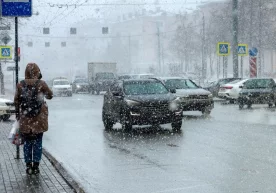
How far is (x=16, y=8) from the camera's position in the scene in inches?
426

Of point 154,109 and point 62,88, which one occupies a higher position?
point 62,88

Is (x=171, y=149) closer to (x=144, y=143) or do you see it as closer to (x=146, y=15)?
(x=144, y=143)

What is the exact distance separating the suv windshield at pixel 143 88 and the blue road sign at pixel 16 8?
271 inches

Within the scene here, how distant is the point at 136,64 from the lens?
140 m

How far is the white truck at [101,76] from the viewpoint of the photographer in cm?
4856

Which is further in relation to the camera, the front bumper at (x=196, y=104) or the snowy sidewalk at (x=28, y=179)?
the front bumper at (x=196, y=104)

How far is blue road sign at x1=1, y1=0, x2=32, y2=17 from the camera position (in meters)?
10.7

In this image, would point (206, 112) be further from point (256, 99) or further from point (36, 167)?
point (36, 167)

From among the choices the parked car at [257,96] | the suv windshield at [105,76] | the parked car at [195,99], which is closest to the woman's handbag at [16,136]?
the parked car at [195,99]

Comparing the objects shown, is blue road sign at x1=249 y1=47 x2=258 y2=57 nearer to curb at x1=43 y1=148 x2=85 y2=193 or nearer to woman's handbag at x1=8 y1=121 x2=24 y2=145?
curb at x1=43 y1=148 x2=85 y2=193

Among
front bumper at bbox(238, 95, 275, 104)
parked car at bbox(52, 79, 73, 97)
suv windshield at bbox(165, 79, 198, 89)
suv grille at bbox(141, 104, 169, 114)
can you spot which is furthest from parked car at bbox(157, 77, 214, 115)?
parked car at bbox(52, 79, 73, 97)

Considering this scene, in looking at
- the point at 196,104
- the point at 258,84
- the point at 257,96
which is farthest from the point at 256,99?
the point at 196,104

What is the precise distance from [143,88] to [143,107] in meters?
1.79

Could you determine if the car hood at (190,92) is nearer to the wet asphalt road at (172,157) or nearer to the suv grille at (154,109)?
the wet asphalt road at (172,157)
